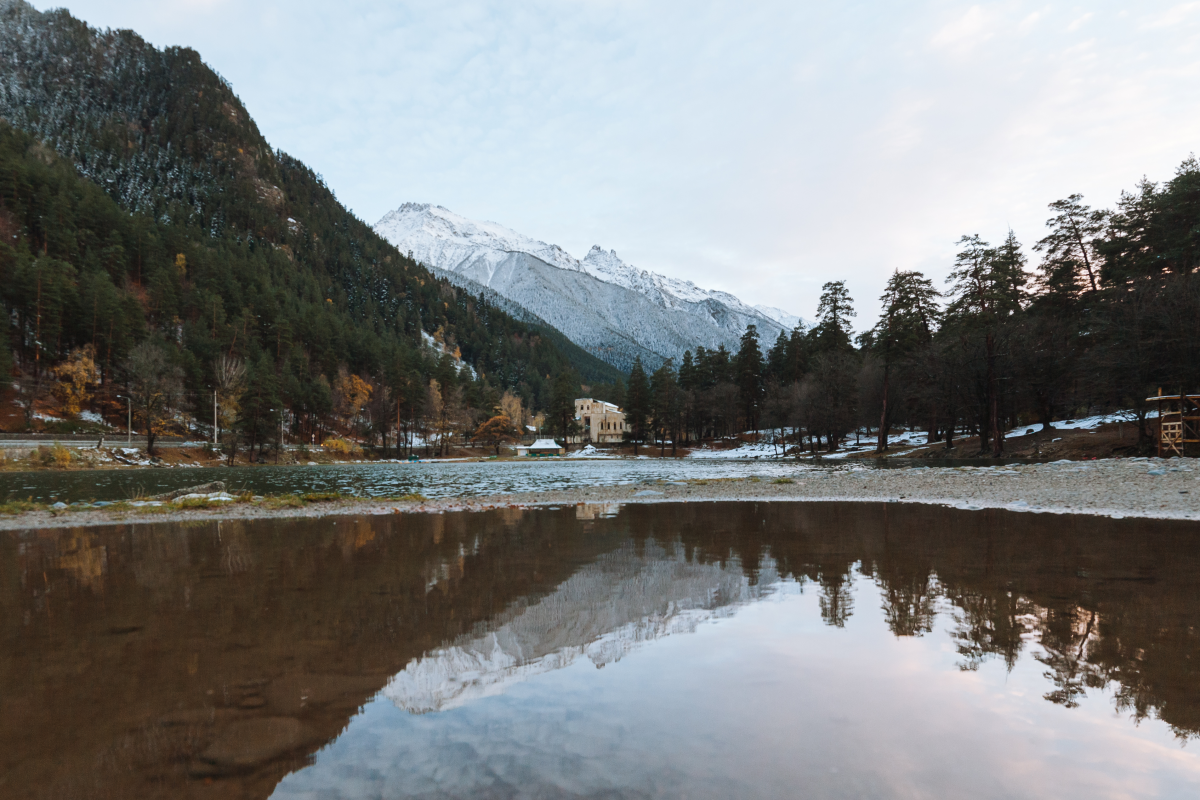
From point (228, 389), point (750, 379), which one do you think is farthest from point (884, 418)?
point (228, 389)

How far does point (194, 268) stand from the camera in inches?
3799

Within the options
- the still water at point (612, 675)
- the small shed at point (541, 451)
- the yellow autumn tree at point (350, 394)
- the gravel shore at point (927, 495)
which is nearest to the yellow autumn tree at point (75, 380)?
the yellow autumn tree at point (350, 394)

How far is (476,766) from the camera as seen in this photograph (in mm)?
3322

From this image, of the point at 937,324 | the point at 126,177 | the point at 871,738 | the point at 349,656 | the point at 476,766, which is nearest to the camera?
the point at 476,766

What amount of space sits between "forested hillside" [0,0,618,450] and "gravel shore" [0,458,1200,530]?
45316 mm

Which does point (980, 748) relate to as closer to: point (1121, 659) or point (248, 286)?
point (1121, 659)

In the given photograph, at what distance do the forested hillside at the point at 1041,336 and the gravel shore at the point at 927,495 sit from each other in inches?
395

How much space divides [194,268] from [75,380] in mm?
46297

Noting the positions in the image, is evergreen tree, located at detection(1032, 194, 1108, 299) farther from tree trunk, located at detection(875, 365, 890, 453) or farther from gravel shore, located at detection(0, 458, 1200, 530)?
Answer: gravel shore, located at detection(0, 458, 1200, 530)

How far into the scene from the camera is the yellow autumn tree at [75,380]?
57344mm

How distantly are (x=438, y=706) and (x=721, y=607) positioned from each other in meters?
3.78

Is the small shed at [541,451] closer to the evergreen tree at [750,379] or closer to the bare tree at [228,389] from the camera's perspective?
the evergreen tree at [750,379]

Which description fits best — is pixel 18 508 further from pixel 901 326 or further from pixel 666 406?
pixel 666 406

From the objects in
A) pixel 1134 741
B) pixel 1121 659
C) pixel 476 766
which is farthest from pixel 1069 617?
pixel 476 766
